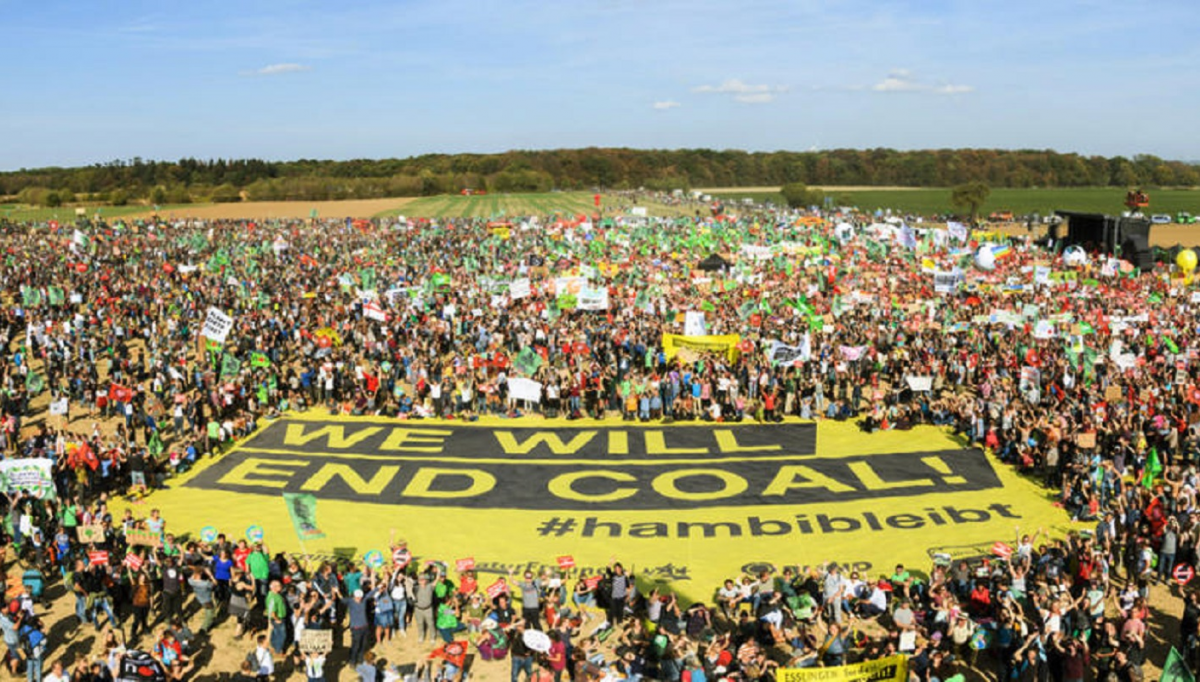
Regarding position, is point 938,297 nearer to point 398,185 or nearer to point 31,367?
point 31,367

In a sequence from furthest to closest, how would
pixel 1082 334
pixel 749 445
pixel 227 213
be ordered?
pixel 227 213, pixel 1082 334, pixel 749 445

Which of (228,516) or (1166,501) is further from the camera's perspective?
(228,516)

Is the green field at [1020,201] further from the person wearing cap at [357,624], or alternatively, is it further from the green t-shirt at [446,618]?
the person wearing cap at [357,624]

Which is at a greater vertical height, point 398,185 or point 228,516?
point 398,185

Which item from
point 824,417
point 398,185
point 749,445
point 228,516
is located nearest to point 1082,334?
point 824,417

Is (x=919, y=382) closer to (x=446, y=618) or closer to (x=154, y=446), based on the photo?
(x=446, y=618)

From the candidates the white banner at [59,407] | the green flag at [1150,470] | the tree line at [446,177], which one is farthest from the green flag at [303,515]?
the tree line at [446,177]

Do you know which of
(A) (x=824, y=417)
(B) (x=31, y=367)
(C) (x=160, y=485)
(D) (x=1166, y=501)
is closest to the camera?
(D) (x=1166, y=501)
